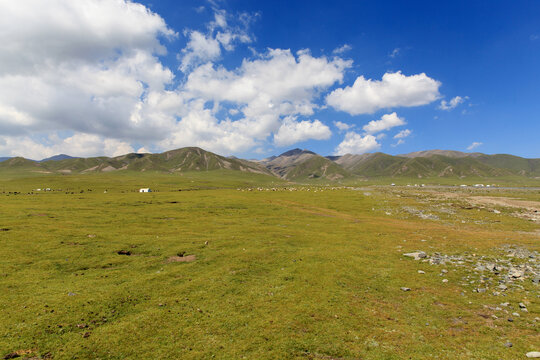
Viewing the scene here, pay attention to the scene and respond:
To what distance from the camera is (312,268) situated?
22.6 metres

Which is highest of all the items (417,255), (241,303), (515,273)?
(515,273)

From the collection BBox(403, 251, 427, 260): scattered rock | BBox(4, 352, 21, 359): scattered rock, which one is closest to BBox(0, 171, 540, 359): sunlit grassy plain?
BBox(4, 352, 21, 359): scattered rock

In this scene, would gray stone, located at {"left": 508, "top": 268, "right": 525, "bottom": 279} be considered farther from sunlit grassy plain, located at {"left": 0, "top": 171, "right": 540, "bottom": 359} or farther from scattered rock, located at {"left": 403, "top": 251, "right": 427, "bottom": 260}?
scattered rock, located at {"left": 403, "top": 251, "right": 427, "bottom": 260}

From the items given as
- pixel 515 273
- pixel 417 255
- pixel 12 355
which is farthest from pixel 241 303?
pixel 515 273

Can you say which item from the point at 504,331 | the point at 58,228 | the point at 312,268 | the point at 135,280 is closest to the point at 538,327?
the point at 504,331

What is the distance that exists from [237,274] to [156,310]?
24.4 ft

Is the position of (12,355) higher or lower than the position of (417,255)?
higher

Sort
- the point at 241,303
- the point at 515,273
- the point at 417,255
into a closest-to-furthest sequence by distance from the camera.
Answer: the point at 241,303
the point at 515,273
the point at 417,255

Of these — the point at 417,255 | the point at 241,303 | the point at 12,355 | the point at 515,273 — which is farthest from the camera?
the point at 417,255

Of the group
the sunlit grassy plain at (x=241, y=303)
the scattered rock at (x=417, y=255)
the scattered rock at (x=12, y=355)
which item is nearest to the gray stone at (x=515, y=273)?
the sunlit grassy plain at (x=241, y=303)

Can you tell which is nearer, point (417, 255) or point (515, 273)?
point (515, 273)

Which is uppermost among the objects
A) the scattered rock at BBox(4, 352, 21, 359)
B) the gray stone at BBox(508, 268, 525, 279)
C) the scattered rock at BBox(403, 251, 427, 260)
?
the scattered rock at BBox(4, 352, 21, 359)

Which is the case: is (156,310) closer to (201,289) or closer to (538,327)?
(201,289)

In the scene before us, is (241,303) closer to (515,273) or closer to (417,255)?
(417,255)
